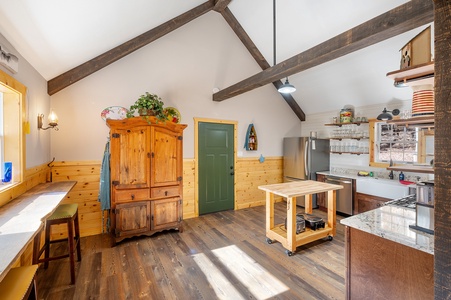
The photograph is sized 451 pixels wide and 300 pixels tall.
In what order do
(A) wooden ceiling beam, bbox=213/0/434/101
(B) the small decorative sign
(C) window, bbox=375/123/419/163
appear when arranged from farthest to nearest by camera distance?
(C) window, bbox=375/123/419/163 → (A) wooden ceiling beam, bbox=213/0/434/101 → (B) the small decorative sign

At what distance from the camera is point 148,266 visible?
2592mm

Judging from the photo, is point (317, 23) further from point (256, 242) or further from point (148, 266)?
point (148, 266)

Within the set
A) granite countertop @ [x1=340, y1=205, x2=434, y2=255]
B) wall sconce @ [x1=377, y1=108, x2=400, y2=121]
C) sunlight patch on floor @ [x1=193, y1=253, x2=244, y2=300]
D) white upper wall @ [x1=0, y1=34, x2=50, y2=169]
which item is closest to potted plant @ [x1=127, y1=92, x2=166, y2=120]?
white upper wall @ [x1=0, y1=34, x2=50, y2=169]

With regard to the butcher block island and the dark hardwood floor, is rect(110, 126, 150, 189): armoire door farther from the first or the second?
the butcher block island

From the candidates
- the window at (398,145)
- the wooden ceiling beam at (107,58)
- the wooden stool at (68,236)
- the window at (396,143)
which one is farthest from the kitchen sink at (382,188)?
the wooden stool at (68,236)

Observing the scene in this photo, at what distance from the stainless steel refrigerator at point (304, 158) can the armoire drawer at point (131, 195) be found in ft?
11.3

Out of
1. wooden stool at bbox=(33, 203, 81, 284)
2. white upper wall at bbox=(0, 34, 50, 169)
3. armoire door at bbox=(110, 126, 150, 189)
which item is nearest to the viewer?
wooden stool at bbox=(33, 203, 81, 284)

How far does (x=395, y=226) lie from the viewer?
4.83ft

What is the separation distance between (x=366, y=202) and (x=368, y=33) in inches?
128

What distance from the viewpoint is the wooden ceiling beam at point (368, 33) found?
168 cm

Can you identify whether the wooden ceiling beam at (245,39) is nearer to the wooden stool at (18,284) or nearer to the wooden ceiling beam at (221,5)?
the wooden ceiling beam at (221,5)

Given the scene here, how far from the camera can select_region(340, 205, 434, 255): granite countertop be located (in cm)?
125

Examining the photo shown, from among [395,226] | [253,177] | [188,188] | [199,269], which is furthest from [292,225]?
[253,177]

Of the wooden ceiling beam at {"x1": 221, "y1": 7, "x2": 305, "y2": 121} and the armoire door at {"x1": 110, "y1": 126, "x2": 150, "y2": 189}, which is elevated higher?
the wooden ceiling beam at {"x1": 221, "y1": 7, "x2": 305, "y2": 121}
